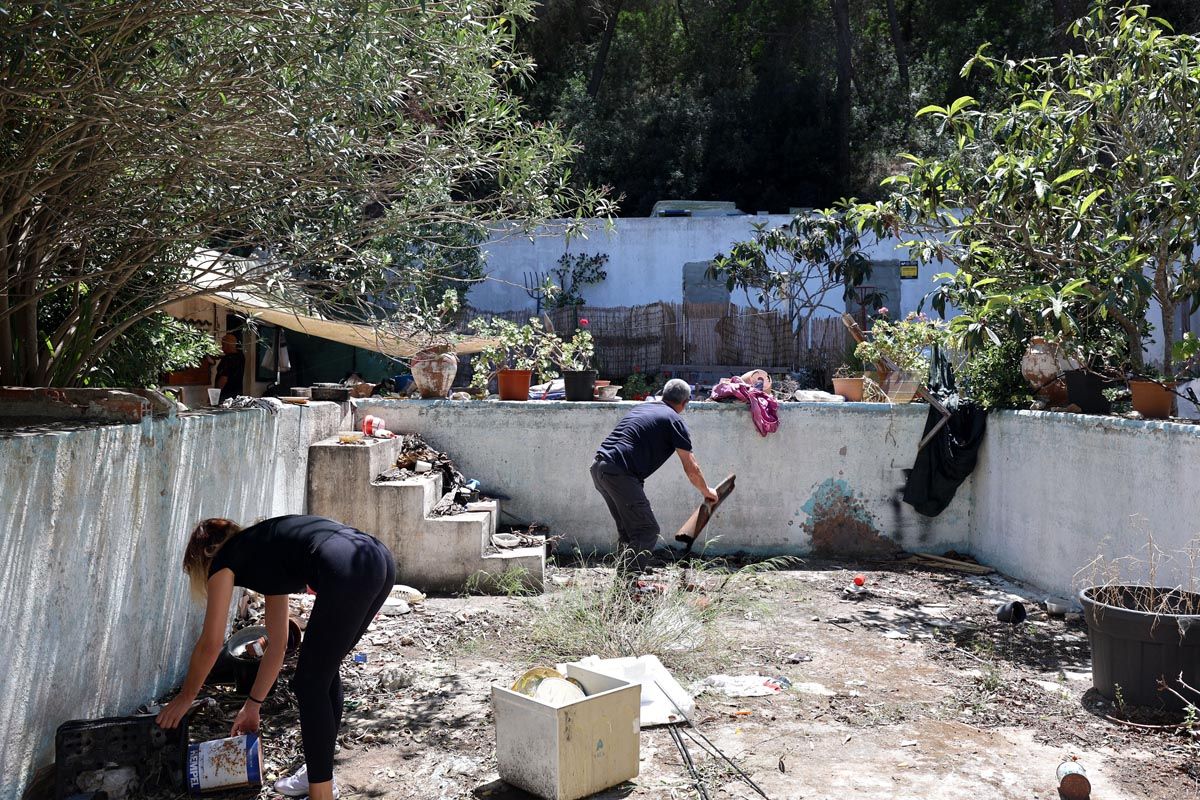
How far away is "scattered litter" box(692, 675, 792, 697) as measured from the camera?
18.7 feet

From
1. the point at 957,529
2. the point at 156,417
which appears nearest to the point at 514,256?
the point at 957,529

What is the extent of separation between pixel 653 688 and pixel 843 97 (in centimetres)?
2187

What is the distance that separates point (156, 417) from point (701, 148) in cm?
2068

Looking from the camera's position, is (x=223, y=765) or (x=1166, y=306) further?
(x=1166, y=306)

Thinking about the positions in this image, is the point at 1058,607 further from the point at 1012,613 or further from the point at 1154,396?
the point at 1154,396

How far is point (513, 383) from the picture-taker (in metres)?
9.88

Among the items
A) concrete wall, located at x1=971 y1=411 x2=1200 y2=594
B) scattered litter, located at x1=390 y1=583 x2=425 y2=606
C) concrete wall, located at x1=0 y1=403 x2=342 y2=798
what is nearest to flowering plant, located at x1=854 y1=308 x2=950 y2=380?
concrete wall, located at x1=971 y1=411 x2=1200 y2=594

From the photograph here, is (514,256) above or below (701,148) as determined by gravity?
below

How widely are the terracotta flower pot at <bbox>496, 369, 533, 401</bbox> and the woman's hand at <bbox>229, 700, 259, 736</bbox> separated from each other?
5826 millimetres

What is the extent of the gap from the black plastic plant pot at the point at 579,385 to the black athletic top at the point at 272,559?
5912 mm

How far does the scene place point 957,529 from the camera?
9.73 meters

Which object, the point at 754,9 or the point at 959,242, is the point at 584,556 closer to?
the point at 959,242

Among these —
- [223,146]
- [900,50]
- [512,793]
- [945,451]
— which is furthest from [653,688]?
[900,50]

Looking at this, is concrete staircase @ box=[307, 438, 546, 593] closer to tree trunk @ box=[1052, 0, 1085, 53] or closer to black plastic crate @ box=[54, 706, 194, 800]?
black plastic crate @ box=[54, 706, 194, 800]
